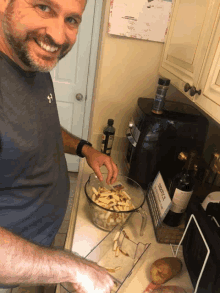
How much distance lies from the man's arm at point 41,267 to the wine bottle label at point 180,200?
35 cm

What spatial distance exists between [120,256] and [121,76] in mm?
981

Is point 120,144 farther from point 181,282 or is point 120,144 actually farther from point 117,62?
point 181,282

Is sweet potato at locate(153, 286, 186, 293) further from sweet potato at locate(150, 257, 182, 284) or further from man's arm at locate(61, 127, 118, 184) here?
man's arm at locate(61, 127, 118, 184)

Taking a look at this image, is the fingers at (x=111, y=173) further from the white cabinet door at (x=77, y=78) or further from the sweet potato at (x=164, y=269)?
the white cabinet door at (x=77, y=78)

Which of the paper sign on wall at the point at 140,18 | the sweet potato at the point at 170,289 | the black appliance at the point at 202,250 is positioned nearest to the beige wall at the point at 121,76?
the paper sign on wall at the point at 140,18

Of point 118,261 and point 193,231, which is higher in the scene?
point 193,231

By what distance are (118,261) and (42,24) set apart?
0.77m

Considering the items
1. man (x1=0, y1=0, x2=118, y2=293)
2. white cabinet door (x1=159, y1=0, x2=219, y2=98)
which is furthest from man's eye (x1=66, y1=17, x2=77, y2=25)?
white cabinet door (x1=159, y1=0, x2=219, y2=98)

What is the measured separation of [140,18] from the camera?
1248 mm

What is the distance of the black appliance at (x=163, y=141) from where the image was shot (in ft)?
3.19

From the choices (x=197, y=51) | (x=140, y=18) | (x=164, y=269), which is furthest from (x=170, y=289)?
(x=140, y=18)

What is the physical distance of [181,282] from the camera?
28.2 inches

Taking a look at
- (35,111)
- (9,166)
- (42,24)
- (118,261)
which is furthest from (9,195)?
(42,24)

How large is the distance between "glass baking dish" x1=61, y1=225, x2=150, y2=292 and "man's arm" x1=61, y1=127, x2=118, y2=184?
241 mm
